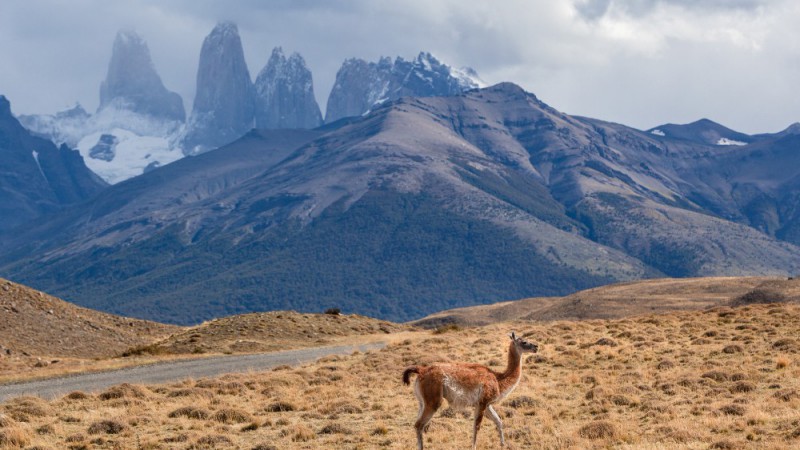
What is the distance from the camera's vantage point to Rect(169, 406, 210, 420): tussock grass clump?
27.5 metres

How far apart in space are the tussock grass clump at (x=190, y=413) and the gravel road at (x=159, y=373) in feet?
24.4

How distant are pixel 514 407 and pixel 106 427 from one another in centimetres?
1239

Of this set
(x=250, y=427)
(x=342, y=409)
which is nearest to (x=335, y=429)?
(x=250, y=427)

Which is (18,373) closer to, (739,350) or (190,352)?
(190,352)

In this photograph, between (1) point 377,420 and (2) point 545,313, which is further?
(2) point 545,313

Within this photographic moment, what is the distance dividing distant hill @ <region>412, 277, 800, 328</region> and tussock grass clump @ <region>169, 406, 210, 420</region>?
75.6 m

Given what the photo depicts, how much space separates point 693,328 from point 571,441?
90.3ft

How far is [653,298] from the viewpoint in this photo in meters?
118

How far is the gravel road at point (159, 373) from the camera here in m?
35.9

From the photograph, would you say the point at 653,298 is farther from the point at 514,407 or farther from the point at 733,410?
the point at 733,410

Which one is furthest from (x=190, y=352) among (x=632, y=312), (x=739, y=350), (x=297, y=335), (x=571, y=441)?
(x=632, y=312)

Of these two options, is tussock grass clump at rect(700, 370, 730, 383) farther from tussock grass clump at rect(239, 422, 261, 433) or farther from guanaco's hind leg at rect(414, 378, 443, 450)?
tussock grass clump at rect(239, 422, 261, 433)

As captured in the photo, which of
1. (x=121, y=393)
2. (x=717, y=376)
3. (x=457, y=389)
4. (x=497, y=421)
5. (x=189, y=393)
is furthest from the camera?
(x=189, y=393)

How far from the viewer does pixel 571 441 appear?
21953 mm
